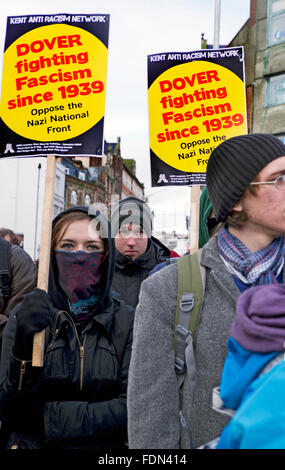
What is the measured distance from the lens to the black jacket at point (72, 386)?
6.68 feet

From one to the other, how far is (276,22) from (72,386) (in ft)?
58.4

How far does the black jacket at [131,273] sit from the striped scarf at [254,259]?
2.27m

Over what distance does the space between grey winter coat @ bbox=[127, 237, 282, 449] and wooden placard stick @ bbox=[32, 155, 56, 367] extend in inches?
28.2

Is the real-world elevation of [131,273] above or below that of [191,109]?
below

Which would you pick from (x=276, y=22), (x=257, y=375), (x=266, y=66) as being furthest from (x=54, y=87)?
(x=276, y=22)

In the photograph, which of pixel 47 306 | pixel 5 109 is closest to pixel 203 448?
pixel 47 306

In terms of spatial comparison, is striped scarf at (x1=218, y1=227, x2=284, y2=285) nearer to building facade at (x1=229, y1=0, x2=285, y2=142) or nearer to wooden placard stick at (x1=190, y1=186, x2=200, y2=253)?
wooden placard stick at (x1=190, y1=186, x2=200, y2=253)

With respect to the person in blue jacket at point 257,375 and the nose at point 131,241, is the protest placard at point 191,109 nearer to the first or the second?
the nose at point 131,241

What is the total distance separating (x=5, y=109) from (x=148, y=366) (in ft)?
7.28

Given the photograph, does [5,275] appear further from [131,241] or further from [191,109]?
[191,109]

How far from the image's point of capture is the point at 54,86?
298 cm

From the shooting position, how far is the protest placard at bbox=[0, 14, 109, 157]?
299 centimetres

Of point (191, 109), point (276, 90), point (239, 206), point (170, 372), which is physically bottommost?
point (170, 372)

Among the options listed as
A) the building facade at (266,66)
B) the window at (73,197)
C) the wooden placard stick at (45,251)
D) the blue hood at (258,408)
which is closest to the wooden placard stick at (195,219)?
the wooden placard stick at (45,251)
